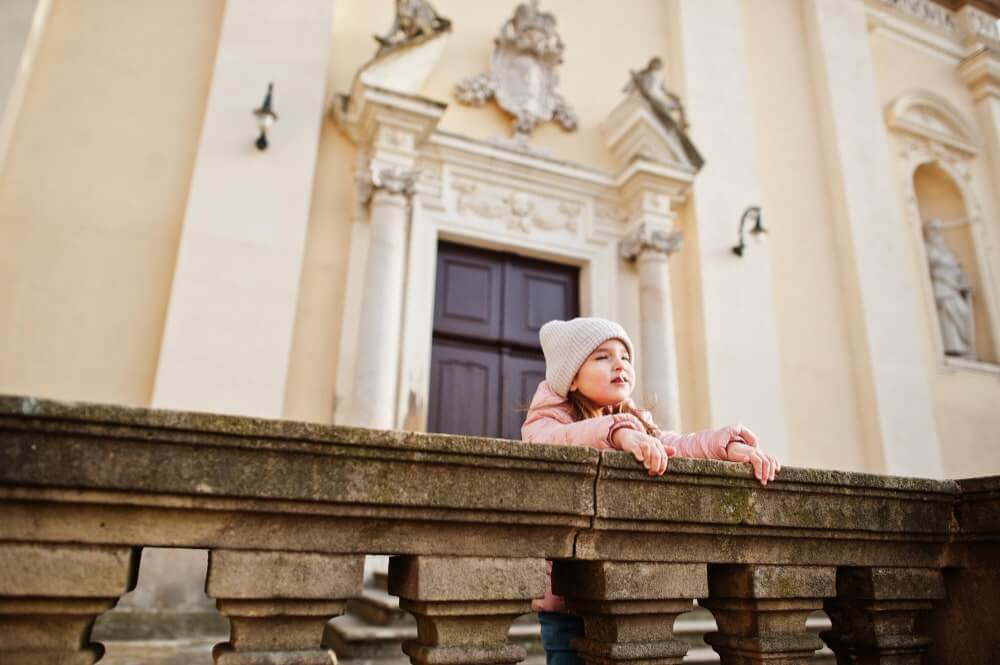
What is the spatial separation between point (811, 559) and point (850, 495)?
21 cm

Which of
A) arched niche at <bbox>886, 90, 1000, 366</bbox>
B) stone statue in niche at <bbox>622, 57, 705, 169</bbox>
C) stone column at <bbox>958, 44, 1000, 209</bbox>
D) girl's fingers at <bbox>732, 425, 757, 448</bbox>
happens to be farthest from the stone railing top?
stone column at <bbox>958, 44, 1000, 209</bbox>

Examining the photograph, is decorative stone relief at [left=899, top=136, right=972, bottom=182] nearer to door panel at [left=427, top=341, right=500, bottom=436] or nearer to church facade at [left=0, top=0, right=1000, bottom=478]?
church facade at [left=0, top=0, right=1000, bottom=478]

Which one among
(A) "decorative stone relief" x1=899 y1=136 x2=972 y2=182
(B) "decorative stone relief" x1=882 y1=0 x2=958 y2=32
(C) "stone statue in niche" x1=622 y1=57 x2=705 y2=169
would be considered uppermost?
(B) "decorative stone relief" x1=882 y1=0 x2=958 y2=32

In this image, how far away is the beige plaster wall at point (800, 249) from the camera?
7.31 metres

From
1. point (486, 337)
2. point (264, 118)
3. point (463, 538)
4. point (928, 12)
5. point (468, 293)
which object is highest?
point (928, 12)

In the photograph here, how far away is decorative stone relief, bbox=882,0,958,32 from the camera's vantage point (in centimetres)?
987

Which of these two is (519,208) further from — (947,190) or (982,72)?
(982,72)

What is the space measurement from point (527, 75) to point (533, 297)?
2.28m

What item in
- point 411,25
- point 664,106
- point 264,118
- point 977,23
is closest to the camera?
point 264,118

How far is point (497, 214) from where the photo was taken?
21.7 feet

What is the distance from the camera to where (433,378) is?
613cm

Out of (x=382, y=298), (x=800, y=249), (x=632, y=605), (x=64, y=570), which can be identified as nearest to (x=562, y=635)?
(x=632, y=605)

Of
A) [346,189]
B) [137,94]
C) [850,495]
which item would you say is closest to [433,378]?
[346,189]

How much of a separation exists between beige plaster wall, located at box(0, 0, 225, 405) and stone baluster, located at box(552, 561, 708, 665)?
4.31 metres
